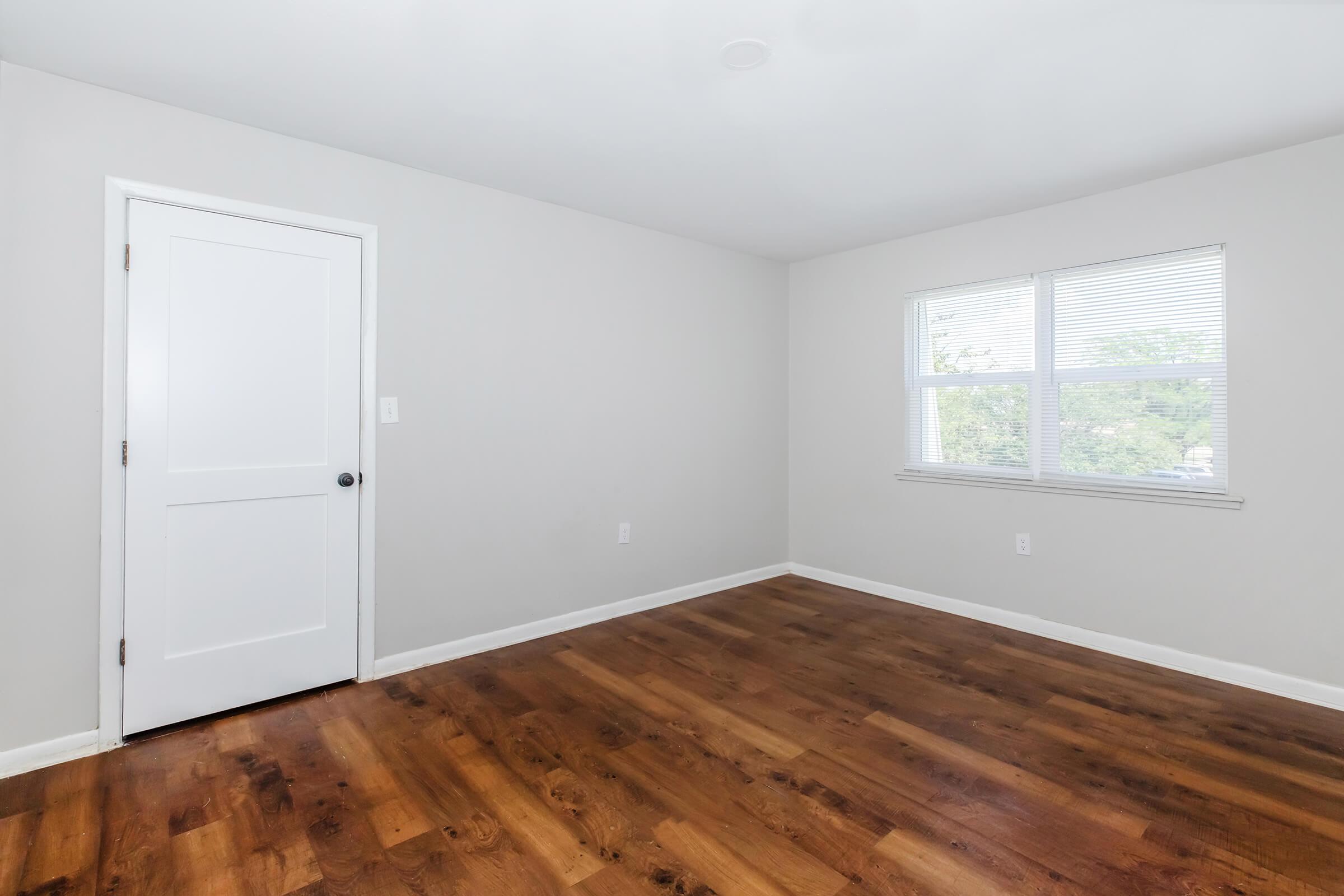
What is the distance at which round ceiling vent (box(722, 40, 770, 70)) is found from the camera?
2086 mm

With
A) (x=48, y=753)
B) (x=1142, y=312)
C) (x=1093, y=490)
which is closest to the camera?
(x=48, y=753)

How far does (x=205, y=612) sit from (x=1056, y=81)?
149 inches

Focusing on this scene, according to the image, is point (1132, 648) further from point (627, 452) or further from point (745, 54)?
point (745, 54)

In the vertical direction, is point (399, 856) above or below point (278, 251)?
below

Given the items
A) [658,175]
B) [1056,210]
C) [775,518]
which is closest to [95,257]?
[658,175]

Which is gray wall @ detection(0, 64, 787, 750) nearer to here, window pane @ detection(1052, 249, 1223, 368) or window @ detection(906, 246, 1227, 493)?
window @ detection(906, 246, 1227, 493)

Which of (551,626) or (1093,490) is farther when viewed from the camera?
(551,626)

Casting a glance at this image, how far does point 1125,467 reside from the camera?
A: 3422mm

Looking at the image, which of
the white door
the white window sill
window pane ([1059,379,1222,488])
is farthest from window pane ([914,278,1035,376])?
the white door

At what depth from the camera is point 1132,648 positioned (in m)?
3.35

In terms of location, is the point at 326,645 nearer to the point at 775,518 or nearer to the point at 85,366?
the point at 85,366

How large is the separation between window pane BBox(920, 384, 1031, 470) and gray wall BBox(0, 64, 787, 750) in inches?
45.6

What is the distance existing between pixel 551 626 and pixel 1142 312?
352 centimetres

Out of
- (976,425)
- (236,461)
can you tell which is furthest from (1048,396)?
(236,461)
